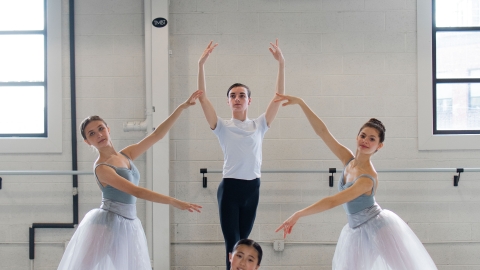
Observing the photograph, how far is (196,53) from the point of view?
4.04 m

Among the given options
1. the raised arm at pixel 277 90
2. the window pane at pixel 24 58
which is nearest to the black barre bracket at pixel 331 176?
the raised arm at pixel 277 90

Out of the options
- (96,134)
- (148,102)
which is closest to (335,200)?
(96,134)

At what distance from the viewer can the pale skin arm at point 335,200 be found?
2.26 metres

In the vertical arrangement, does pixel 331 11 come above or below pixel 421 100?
above

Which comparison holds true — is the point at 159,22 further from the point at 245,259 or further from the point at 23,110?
the point at 245,259

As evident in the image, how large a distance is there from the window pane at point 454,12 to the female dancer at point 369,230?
6.49 ft

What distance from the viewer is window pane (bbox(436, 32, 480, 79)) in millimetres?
4121

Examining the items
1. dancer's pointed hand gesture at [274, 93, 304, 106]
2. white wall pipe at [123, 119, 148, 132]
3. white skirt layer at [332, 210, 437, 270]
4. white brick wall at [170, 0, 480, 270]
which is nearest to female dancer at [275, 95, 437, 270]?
white skirt layer at [332, 210, 437, 270]

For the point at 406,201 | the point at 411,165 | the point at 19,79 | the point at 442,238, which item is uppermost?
the point at 19,79

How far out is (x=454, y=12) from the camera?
4.14 m

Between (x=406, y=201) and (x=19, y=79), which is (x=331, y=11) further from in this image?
(x=19, y=79)

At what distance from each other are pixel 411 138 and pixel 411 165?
24 centimetres

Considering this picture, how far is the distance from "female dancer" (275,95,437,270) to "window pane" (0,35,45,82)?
2.87m

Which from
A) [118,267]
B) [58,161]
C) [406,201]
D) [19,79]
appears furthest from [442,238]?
[19,79]
